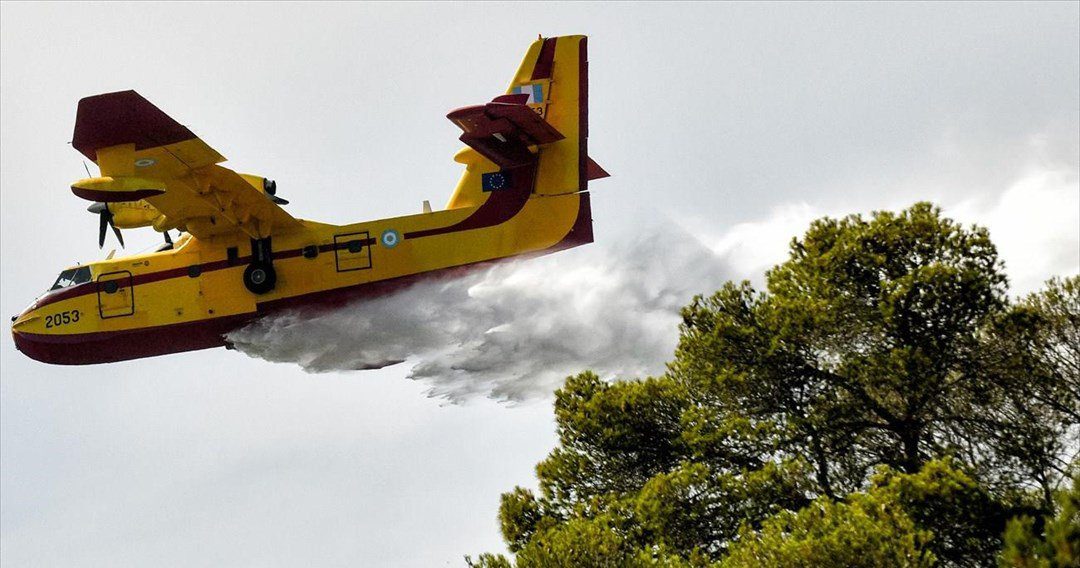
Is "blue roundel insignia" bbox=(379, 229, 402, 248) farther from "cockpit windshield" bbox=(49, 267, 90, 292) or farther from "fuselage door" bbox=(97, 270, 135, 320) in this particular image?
"cockpit windshield" bbox=(49, 267, 90, 292)

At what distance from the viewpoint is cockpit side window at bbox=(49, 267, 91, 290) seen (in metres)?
27.9

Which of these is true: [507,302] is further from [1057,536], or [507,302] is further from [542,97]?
[1057,536]

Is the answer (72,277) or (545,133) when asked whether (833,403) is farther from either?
(72,277)

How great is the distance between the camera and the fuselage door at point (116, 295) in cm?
2739

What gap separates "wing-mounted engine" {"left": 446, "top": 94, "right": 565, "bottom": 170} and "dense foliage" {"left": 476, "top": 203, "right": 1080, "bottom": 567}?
4.65 m

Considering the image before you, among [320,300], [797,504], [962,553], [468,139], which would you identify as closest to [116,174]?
[320,300]

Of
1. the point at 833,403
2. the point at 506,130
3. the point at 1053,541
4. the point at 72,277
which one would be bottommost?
the point at 1053,541

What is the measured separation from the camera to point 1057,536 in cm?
1220

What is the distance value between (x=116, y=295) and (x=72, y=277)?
1.35m

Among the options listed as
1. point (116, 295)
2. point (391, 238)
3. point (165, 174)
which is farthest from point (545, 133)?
point (116, 295)

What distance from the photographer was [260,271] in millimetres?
26547

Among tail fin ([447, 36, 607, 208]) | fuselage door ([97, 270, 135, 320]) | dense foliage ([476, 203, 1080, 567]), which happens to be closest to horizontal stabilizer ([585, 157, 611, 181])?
tail fin ([447, 36, 607, 208])

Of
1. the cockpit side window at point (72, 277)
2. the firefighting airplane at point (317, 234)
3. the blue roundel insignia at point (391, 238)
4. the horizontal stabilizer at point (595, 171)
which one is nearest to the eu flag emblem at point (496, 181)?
the firefighting airplane at point (317, 234)

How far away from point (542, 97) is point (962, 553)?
11.9 meters
